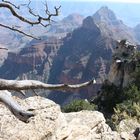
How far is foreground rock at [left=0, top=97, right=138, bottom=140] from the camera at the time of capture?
1398cm

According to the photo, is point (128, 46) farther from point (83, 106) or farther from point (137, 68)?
point (83, 106)

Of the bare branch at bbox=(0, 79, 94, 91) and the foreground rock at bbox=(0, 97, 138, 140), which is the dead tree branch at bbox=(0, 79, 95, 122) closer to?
the bare branch at bbox=(0, 79, 94, 91)

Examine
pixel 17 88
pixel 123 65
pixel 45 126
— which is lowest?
pixel 123 65

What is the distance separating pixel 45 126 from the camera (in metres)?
14.5

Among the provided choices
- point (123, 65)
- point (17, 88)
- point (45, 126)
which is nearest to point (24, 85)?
point (17, 88)

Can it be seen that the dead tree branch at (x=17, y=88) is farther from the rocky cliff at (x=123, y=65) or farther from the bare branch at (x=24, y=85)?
the rocky cliff at (x=123, y=65)

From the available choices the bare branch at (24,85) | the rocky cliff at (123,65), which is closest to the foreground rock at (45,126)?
the bare branch at (24,85)

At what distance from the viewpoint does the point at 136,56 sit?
240 feet

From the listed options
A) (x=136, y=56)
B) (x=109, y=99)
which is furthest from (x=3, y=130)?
(x=136, y=56)

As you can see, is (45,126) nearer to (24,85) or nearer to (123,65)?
(24,85)

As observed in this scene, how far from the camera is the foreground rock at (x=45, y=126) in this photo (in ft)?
45.9

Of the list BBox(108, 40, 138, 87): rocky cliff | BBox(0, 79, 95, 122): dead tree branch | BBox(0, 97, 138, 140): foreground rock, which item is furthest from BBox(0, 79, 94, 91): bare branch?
BBox(108, 40, 138, 87): rocky cliff

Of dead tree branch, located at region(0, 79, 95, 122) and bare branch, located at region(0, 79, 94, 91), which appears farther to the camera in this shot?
bare branch, located at region(0, 79, 94, 91)

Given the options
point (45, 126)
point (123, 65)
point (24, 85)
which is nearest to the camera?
point (24, 85)
